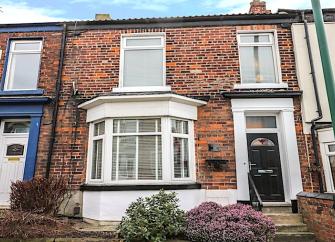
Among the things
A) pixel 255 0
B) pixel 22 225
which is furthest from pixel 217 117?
pixel 22 225

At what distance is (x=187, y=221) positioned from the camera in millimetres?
5609

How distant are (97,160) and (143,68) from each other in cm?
323

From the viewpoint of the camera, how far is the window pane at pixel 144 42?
347 inches

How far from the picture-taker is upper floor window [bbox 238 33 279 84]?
8377 millimetres

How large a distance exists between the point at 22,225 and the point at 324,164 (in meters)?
7.55

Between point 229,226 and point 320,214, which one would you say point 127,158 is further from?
point 320,214

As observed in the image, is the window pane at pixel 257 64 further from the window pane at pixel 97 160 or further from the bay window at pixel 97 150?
the window pane at pixel 97 160

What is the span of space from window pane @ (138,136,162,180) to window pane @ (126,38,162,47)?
10.9ft

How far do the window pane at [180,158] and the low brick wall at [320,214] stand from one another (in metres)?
3.04

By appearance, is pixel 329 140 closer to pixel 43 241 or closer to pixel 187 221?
pixel 187 221

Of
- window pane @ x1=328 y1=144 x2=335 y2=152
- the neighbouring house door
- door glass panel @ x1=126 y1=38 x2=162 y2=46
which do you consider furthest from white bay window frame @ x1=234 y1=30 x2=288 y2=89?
the neighbouring house door

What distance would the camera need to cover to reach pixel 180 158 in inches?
293

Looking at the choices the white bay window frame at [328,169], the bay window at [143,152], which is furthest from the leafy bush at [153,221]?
the white bay window frame at [328,169]

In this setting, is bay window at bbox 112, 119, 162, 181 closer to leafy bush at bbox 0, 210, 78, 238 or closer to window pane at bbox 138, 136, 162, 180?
window pane at bbox 138, 136, 162, 180
